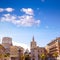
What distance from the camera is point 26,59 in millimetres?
73688

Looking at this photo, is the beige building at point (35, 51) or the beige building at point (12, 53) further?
the beige building at point (35, 51)

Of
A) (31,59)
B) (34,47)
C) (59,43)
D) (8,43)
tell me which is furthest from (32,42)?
(8,43)

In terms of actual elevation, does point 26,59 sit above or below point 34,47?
below

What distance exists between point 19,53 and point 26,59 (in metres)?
3.88

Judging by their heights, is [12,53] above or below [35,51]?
below

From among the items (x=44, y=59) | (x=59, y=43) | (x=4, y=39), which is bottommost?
(x=44, y=59)

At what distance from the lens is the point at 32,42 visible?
80.8 metres

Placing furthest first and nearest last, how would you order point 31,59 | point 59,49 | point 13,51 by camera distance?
point 13,51 → point 31,59 → point 59,49

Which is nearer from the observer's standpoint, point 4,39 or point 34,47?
point 34,47

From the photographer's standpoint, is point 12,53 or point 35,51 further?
point 12,53

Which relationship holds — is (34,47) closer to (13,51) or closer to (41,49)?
(41,49)

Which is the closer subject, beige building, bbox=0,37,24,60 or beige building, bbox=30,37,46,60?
beige building, bbox=0,37,24,60

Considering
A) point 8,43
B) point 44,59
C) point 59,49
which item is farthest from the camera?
point 8,43

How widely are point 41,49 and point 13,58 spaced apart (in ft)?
44.4
